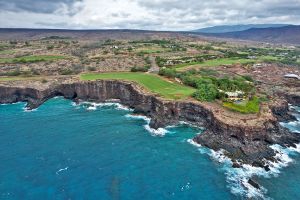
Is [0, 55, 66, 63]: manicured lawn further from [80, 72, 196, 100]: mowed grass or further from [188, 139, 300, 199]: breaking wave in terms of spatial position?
[188, 139, 300, 199]: breaking wave

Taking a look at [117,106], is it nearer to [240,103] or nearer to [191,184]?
[240,103]

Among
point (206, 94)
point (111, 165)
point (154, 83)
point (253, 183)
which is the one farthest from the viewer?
point (154, 83)

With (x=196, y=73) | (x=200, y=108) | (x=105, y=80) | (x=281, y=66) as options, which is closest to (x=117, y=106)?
(x=105, y=80)

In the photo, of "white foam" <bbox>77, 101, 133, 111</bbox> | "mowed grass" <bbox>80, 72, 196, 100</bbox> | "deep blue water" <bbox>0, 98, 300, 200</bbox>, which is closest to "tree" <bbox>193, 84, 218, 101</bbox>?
"mowed grass" <bbox>80, 72, 196, 100</bbox>

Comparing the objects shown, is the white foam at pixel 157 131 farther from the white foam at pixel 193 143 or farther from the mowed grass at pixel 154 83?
the mowed grass at pixel 154 83

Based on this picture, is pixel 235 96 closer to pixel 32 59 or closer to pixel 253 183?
pixel 253 183

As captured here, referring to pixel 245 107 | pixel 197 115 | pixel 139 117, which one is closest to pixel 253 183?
pixel 245 107
